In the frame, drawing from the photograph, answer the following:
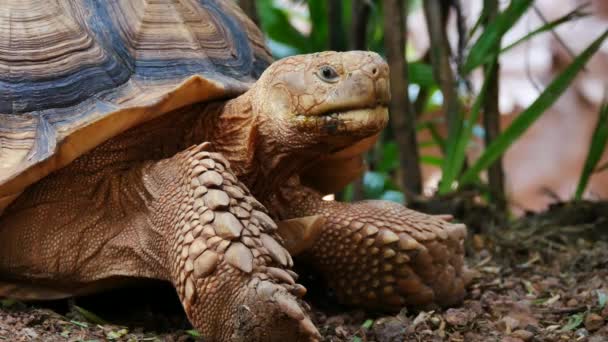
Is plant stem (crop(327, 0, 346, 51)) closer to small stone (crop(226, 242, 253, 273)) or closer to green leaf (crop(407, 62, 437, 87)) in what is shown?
green leaf (crop(407, 62, 437, 87))

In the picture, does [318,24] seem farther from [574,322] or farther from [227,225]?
[227,225]

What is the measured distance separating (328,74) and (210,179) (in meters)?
0.43

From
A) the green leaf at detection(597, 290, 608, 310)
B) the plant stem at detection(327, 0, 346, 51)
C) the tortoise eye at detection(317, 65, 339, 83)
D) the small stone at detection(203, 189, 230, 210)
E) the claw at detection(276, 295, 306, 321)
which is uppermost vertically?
the tortoise eye at detection(317, 65, 339, 83)

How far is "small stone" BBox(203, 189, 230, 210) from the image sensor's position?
1.83 metres

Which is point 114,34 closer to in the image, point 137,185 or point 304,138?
point 137,185

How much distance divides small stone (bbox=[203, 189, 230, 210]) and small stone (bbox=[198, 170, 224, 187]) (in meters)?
0.02

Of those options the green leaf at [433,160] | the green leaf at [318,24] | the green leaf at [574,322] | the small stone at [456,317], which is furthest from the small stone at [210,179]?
the green leaf at [433,160]

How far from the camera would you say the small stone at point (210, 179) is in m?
1.88

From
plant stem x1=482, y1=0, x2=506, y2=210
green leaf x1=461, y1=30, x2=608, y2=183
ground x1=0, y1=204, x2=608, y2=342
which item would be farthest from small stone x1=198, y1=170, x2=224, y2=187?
plant stem x1=482, y1=0, x2=506, y2=210

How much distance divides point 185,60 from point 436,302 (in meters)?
1.14

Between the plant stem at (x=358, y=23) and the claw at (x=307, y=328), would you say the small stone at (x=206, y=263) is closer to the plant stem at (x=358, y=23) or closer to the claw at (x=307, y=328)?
the claw at (x=307, y=328)

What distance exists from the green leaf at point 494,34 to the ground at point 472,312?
0.83 meters

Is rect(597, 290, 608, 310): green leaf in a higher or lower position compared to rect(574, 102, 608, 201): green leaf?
lower

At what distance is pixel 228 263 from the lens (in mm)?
1744
